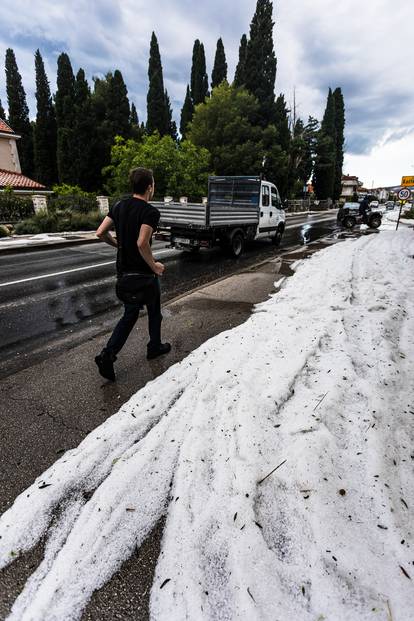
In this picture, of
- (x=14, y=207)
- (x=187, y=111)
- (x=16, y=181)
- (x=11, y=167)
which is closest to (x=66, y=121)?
(x=11, y=167)

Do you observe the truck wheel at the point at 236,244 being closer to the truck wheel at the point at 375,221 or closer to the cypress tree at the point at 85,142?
the truck wheel at the point at 375,221

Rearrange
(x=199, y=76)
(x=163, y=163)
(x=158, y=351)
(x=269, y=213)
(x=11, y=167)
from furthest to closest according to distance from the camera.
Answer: (x=199, y=76), (x=11, y=167), (x=163, y=163), (x=269, y=213), (x=158, y=351)

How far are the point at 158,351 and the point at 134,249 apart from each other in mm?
1307

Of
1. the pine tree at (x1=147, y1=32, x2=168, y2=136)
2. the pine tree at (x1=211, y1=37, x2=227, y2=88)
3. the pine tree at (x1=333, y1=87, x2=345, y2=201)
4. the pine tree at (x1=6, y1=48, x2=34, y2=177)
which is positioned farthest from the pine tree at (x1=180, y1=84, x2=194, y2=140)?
the pine tree at (x1=333, y1=87, x2=345, y2=201)

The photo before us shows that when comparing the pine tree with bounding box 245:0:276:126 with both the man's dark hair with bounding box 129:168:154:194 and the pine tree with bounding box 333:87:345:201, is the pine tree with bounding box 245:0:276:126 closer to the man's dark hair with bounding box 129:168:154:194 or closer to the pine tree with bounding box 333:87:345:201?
the pine tree with bounding box 333:87:345:201

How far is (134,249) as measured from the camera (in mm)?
3059

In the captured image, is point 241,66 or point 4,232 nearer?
point 4,232

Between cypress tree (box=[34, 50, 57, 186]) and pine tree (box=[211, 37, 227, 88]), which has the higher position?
pine tree (box=[211, 37, 227, 88])

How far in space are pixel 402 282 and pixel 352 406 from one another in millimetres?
4589

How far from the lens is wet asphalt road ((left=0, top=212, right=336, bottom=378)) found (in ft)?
14.2

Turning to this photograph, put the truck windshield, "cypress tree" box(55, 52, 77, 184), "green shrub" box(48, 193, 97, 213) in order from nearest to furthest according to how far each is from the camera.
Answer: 1. the truck windshield
2. "green shrub" box(48, 193, 97, 213)
3. "cypress tree" box(55, 52, 77, 184)

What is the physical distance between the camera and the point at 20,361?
3.72m

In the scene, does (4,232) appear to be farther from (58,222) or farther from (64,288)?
(64,288)

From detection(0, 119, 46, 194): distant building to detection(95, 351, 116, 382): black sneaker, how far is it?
86.4 feet
